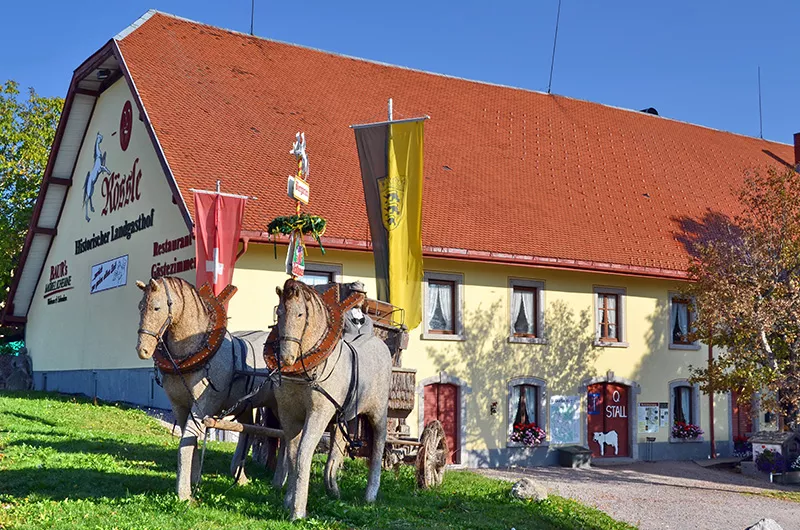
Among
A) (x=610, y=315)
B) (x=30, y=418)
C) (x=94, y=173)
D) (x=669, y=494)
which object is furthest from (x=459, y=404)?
(x=94, y=173)

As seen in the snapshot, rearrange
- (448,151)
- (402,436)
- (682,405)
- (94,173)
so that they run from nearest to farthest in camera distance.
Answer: (402,436) → (448,151) → (94,173) → (682,405)

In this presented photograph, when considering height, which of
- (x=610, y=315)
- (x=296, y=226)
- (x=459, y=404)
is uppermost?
(x=610, y=315)

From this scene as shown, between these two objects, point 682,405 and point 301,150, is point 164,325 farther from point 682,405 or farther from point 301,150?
point 682,405

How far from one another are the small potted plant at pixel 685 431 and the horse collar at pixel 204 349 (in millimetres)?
18486

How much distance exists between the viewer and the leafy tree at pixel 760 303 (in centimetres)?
1969

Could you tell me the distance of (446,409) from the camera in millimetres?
22516

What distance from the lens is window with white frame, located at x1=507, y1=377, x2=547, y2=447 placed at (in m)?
23.3

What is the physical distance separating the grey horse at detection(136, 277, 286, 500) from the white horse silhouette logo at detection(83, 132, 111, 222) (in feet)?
51.7

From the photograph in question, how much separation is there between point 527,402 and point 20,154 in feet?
81.0

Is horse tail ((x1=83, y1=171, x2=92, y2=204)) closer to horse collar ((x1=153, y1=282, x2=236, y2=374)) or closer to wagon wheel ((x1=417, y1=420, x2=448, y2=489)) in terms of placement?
wagon wheel ((x1=417, y1=420, x2=448, y2=489))

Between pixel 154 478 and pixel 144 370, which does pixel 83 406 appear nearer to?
pixel 144 370

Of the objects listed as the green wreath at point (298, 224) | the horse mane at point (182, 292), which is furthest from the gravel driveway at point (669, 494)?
the horse mane at point (182, 292)

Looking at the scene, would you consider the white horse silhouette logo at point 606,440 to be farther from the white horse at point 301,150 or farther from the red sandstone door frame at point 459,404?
the white horse at point 301,150

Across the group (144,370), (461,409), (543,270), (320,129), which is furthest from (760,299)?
(144,370)
